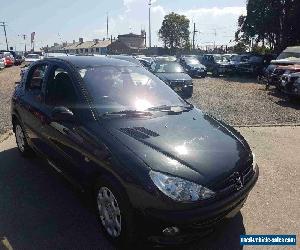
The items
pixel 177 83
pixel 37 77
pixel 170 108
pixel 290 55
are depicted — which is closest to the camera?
pixel 170 108

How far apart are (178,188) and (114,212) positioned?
0.73 m

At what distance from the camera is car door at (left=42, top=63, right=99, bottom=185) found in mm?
3482

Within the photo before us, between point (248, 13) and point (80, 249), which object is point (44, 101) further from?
point (248, 13)

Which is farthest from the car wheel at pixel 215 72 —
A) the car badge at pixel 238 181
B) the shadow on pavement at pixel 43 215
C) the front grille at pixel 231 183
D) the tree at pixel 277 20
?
the car badge at pixel 238 181

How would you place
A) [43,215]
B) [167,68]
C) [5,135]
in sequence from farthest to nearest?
1. [167,68]
2. [5,135]
3. [43,215]

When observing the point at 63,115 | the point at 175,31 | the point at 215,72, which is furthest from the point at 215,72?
the point at 175,31

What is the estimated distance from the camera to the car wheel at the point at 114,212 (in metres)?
2.90

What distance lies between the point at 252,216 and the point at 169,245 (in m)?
1.45

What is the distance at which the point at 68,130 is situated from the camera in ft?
12.3

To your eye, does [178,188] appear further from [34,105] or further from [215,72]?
[215,72]

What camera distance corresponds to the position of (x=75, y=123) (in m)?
3.66

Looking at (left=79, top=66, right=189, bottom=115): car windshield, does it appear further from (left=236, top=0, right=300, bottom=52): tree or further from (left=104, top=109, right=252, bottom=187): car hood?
(left=236, top=0, right=300, bottom=52): tree

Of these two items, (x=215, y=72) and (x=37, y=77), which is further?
(x=215, y=72)

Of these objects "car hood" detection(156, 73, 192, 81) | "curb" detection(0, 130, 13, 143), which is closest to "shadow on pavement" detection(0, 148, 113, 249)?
"curb" detection(0, 130, 13, 143)
